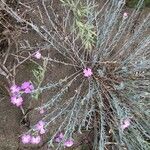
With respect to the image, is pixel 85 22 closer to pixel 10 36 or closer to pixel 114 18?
pixel 114 18

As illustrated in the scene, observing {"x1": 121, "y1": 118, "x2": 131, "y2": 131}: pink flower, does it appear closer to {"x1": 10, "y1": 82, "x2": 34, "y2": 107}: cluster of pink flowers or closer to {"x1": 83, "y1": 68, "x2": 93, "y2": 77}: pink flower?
{"x1": 83, "y1": 68, "x2": 93, "y2": 77}: pink flower

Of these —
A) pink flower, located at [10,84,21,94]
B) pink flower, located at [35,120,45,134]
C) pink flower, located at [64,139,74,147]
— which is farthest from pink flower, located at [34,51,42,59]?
pink flower, located at [64,139,74,147]

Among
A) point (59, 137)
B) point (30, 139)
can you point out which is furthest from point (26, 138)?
point (59, 137)

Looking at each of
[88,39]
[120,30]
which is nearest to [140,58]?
[120,30]

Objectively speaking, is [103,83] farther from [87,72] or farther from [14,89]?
[14,89]

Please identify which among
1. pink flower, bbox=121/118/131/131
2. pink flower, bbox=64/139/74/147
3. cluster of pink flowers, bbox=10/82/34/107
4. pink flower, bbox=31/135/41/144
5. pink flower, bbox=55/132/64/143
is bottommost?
pink flower, bbox=121/118/131/131

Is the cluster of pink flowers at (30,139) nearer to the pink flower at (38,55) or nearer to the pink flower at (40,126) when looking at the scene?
the pink flower at (40,126)
